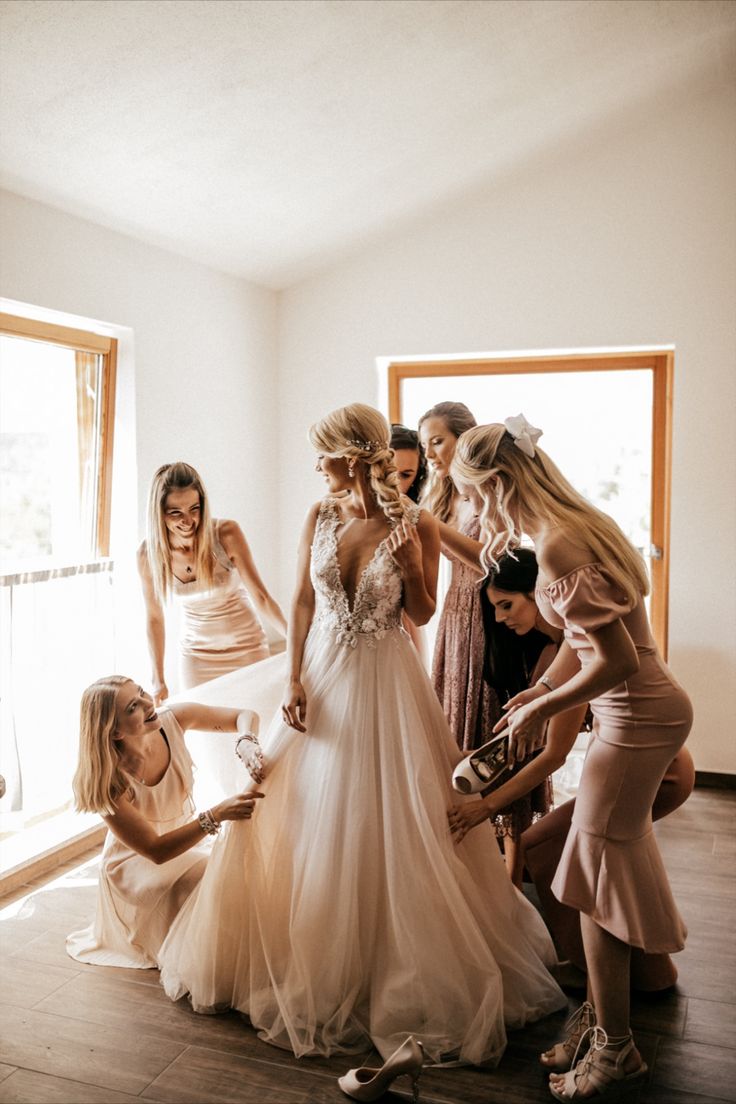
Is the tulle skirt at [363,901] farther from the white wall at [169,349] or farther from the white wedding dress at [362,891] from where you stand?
the white wall at [169,349]

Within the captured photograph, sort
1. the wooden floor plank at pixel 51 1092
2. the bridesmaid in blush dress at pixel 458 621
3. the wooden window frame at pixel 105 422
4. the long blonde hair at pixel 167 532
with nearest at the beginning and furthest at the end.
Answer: the wooden floor plank at pixel 51 1092 → the bridesmaid in blush dress at pixel 458 621 → the long blonde hair at pixel 167 532 → the wooden window frame at pixel 105 422

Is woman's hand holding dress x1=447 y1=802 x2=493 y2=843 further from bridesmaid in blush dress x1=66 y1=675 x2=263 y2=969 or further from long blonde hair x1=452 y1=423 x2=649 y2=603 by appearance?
long blonde hair x1=452 y1=423 x2=649 y2=603

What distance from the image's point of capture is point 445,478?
132 inches

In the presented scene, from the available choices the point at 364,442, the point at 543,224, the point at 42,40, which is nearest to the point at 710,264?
the point at 543,224

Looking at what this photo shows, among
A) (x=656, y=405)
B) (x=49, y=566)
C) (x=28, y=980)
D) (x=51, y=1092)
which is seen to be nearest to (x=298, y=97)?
(x=49, y=566)

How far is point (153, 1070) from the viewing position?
7.80ft

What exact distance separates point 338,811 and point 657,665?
918 millimetres

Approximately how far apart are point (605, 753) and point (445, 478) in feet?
4.55

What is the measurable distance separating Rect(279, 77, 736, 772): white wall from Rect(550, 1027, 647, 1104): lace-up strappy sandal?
8.93 feet

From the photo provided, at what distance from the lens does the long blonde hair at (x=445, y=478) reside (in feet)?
10.8

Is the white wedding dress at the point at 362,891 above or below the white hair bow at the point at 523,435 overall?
below

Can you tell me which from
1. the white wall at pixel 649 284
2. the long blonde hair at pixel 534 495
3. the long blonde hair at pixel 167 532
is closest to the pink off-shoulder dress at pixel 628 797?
the long blonde hair at pixel 534 495

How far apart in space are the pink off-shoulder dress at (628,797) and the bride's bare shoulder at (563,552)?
46 millimetres

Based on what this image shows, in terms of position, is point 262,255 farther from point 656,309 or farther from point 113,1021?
point 113,1021
